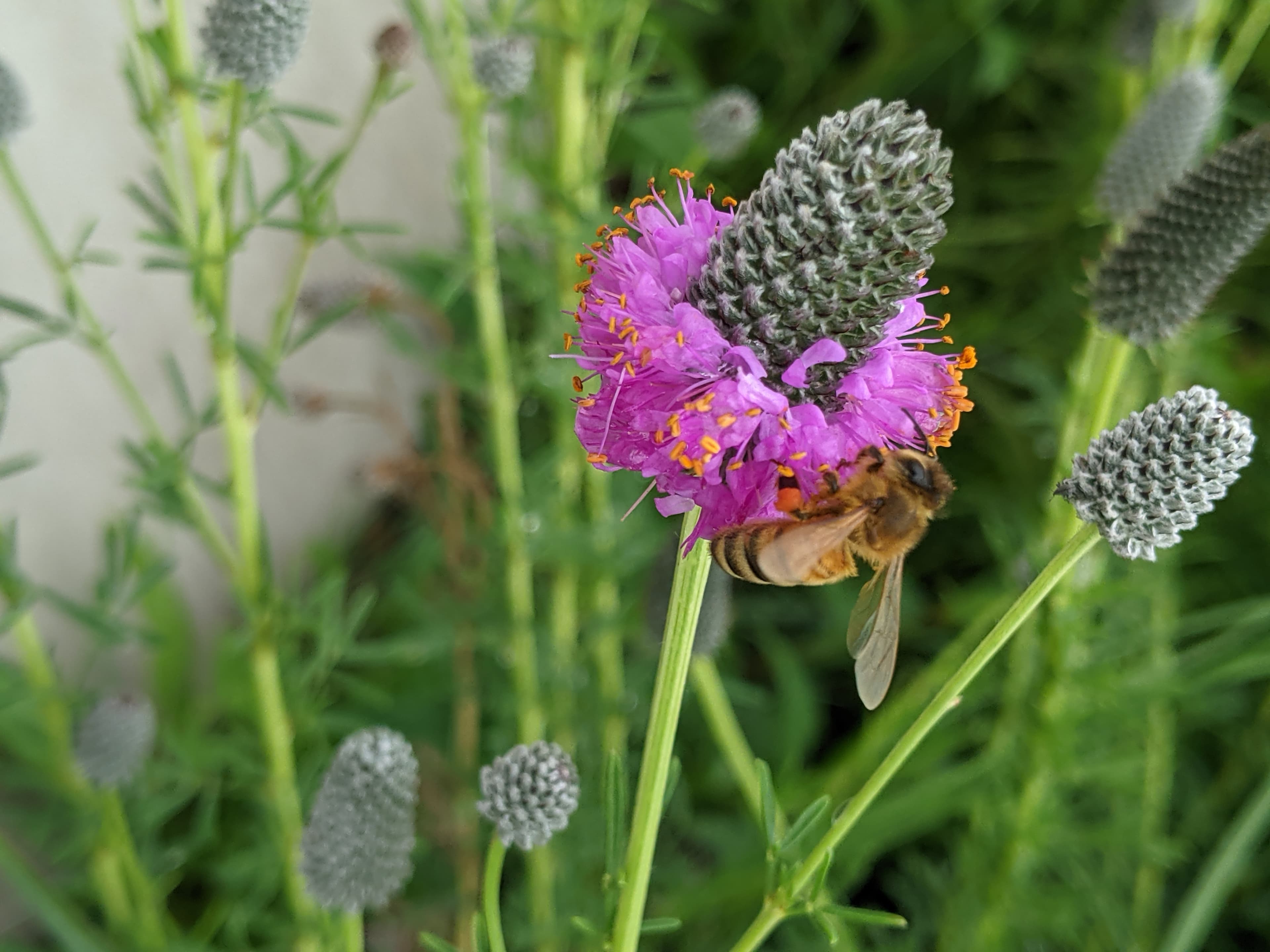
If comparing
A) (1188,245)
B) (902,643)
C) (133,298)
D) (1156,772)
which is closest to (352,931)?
(1188,245)

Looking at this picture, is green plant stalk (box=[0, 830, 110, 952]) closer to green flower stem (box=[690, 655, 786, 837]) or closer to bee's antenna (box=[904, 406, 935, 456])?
green flower stem (box=[690, 655, 786, 837])

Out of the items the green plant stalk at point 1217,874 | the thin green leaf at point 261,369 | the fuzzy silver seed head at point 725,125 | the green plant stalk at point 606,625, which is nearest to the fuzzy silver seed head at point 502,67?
the fuzzy silver seed head at point 725,125

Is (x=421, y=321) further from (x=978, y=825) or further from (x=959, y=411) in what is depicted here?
(x=959, y=411)

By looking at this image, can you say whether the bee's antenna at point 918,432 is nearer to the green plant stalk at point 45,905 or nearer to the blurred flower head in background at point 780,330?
the blurred flower head in background at point 780,330

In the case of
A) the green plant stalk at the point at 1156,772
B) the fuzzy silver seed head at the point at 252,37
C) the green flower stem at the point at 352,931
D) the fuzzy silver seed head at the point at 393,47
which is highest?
the fuzzy silver seed head at the point at 252,37

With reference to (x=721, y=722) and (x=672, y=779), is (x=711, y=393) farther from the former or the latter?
(x=721, y=722)
